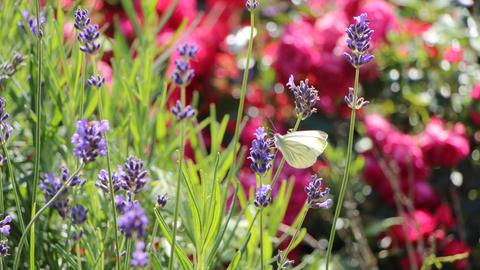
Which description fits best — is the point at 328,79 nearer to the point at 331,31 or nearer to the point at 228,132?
the point at 331,31

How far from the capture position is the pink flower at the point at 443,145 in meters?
2.39

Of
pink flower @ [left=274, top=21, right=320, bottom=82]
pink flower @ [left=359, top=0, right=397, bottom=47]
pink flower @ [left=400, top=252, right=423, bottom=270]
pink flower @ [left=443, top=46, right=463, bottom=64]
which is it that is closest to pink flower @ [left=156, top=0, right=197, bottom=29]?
pink flower @ [left=274, top=21, right=320, bottom=82]

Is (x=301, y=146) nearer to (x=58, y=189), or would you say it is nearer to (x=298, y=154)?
(x=298, y=154)

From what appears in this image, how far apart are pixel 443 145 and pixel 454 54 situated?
37 centimetres

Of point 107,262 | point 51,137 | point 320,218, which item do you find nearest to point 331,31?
point 320,218

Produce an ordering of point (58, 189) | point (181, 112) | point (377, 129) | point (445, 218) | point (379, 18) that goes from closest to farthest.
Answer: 1. point (181, 112)
2. point (58, 189)
3. point (445, 218)
4. point (377, 129)
5. point (379, 18)

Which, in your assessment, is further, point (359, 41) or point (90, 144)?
point (359, 41)

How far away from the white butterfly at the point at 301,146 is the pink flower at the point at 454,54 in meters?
1.59

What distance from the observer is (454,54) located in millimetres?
2623

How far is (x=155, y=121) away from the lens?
176cm

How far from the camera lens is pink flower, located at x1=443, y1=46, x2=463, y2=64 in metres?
2.61

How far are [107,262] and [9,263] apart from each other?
7.3 inches

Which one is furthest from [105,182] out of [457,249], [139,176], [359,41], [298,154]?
[457,249]

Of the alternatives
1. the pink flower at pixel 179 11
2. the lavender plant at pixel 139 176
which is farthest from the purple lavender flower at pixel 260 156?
the pink flower at pixel 179 11
